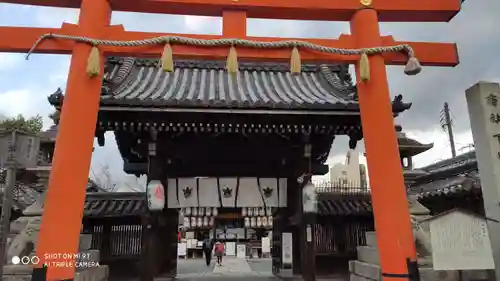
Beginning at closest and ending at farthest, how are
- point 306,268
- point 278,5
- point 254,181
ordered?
point 278,5
point 306,268
point 254,181

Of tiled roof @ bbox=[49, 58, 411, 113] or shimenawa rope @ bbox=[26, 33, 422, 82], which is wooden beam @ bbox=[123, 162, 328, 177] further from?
shimenawa rope @ bbox=[26, 33, 422, 82]

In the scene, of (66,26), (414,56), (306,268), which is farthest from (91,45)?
(306,268)

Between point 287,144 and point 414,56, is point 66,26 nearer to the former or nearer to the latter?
point 414,56

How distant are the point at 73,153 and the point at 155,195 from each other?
3401mm

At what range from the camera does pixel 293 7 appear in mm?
5090

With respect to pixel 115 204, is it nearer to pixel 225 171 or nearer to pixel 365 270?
pixel 225 171

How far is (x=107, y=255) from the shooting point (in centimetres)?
839

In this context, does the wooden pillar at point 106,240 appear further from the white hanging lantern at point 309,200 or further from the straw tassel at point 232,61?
the straw tassel at point 232,61

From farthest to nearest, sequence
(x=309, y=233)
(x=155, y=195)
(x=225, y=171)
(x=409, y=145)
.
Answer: (x=409, y=145)
(x=225, y=171)
(x=309, y=233)
(x=155, y=195)

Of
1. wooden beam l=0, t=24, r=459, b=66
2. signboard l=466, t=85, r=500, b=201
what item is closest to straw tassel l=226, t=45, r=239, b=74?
wooden beam l=0, t=24, r=459, b=66

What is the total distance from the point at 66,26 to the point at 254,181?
521cm

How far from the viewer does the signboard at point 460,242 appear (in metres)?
4.73

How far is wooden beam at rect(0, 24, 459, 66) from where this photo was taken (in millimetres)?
4770

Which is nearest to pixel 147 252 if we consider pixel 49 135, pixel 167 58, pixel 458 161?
pixel 49 135
